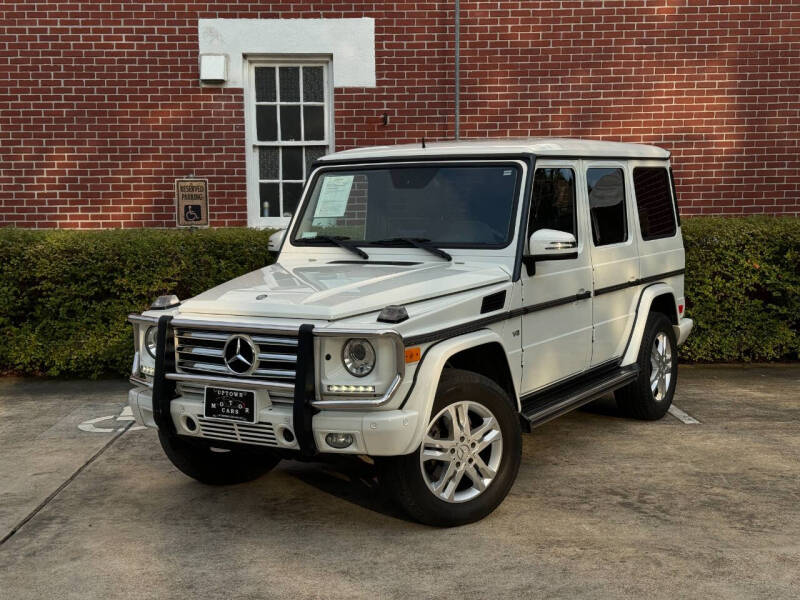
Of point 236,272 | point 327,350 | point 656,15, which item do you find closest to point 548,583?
point 327,350

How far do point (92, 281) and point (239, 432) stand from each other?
445cm

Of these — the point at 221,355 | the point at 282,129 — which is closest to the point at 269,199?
the point at 282,129

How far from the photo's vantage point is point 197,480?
5.54 m

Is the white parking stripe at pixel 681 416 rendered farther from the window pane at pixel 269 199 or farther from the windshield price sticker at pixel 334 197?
the window pane at pixel 269 199

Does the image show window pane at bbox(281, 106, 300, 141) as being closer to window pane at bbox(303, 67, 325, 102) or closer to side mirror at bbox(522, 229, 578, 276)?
window pane at bbox(303, 67, 325, 102)

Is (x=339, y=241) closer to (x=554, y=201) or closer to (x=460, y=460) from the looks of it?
(x=554, y=201)

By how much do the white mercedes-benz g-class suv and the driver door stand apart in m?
0.02

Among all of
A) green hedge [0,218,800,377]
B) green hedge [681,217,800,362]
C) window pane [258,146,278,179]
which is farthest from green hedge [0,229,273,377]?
green hedge [681,217,800,362]

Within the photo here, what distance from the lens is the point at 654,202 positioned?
23.2 feet

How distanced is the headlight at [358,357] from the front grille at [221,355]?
247 millimetres

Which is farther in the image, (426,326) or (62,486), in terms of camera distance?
(62,486)

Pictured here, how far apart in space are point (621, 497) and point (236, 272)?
459cm

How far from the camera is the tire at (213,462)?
5273 mm

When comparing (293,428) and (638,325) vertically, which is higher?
(638,325)
